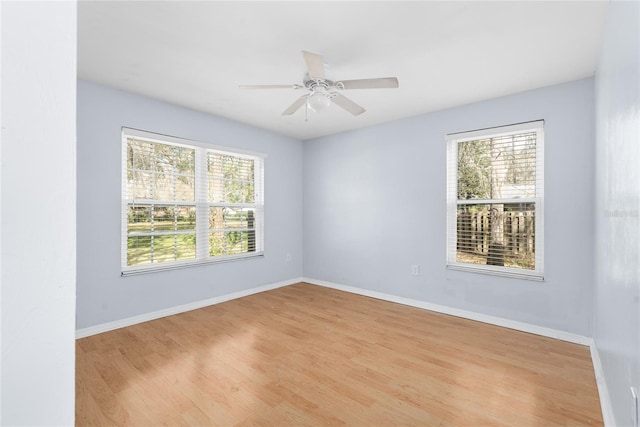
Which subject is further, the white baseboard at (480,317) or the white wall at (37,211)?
the white baseboard at (480,317)

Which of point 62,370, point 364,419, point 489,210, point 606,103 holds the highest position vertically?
point 606,103

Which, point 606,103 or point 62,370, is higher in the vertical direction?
point 606,103

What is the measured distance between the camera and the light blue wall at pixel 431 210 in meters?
2.93

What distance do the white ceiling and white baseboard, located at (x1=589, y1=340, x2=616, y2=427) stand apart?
244 cm

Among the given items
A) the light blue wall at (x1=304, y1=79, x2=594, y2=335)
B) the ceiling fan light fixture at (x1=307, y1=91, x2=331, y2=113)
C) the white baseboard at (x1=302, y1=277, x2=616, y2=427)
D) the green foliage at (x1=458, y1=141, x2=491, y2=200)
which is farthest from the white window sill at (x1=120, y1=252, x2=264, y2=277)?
the green foliage at (x1=458, y1=141, x2=491, y2=200)

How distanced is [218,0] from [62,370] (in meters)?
2.17

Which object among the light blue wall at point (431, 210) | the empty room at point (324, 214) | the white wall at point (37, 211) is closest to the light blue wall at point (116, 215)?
the empty room at point (324, 214)

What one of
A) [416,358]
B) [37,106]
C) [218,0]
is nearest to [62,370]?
[37,106]

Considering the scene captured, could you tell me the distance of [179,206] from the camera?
12.4 feet

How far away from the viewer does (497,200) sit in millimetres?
3436

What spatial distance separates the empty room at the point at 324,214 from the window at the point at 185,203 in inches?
1.2

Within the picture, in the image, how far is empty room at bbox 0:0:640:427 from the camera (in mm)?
408

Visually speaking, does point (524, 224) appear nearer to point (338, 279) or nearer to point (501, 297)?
point (501, 297)

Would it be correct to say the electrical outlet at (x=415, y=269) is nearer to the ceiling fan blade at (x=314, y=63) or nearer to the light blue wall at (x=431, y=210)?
the light blue wall at (x=431, y=210)
